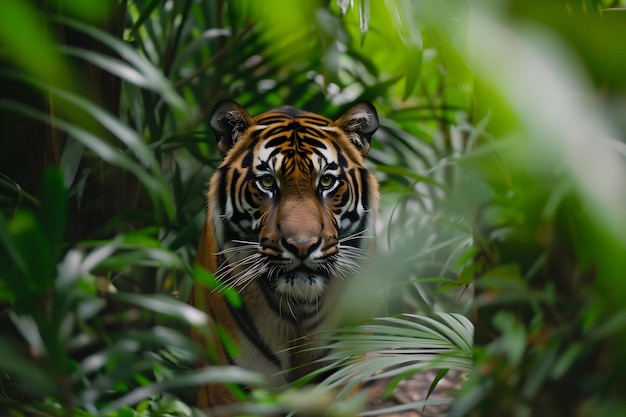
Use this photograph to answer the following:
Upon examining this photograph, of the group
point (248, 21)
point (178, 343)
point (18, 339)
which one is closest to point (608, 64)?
point (178, 343)

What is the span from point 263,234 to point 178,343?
1.66 ft

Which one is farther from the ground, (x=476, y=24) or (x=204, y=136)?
(x=204, y=136)

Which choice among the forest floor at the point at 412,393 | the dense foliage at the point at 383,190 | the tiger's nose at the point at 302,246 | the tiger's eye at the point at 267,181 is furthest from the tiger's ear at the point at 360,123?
the forest floor at the point at 412,393

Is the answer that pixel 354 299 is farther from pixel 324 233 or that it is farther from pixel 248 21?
pixel 248 21

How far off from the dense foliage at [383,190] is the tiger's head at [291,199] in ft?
0.43

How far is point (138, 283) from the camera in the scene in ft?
7.25

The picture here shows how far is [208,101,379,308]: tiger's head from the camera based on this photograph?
1.51 meters

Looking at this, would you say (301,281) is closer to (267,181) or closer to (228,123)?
(267,181)

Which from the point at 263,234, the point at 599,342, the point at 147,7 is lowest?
the point at 599,342

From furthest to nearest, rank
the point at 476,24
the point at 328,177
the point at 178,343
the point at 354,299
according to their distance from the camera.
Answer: the point at 328,177
the point at 354,299
the point at 178,343
the point at 476,24

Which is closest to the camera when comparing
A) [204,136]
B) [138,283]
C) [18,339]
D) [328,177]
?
[328,177]

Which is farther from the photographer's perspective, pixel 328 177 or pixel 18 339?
pixel 18 339

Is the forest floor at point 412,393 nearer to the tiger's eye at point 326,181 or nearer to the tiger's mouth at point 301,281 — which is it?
the tiger's mouth at point 301,281

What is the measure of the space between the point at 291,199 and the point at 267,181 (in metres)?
0.10
